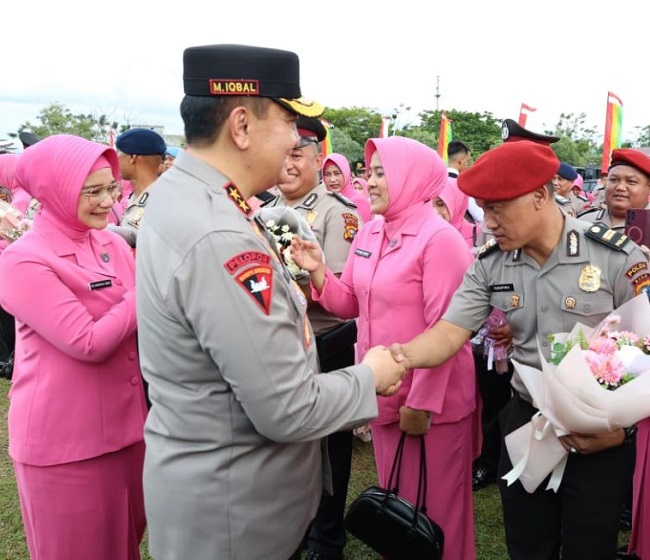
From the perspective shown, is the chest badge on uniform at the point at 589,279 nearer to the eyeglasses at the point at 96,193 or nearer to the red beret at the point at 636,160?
the eyeglasses at the point at 96,193

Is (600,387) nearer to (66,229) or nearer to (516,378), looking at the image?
(516,378)

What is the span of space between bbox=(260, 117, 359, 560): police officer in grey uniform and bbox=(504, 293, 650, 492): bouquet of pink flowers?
146 centimetres

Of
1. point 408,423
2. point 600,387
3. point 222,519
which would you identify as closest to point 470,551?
point 408,423

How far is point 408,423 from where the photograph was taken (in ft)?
8.68

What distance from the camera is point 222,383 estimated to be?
5.09ft

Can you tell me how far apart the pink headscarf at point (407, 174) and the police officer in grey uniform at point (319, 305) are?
0.73 meters

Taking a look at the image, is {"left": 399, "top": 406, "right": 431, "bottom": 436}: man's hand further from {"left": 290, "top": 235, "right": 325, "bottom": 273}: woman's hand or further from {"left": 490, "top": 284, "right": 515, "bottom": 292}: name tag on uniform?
{"left": 290, "top": 235, "right": 325, "bottom": 273}: woman's hand

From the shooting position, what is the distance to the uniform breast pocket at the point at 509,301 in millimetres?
2383

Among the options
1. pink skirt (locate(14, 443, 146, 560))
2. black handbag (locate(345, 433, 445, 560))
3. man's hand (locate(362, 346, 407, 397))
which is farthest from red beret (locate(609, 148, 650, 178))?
pink skirt (locate(14, 443, 146, 560))

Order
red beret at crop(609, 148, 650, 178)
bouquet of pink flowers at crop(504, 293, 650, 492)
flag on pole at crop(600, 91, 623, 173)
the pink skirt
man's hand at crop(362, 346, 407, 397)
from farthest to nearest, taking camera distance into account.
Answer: flag on pole at crop(600, 91, 623, 173) < red beret at crop(609, 148, 650, 178) < the pink skirt < bouquet of pink flowers at crop(504, 293, 650, 492) < man's hand at crop(362, 346, 407, 397)

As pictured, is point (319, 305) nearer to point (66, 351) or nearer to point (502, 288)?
point (502, 288)

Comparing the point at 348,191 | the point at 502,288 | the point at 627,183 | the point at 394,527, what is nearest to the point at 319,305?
the point at 502,288

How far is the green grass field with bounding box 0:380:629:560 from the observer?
3.47 m

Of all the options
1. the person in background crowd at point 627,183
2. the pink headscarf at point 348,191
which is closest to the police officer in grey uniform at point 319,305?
the person in background crowd at point 627,183
